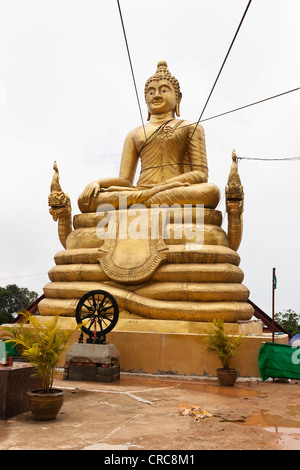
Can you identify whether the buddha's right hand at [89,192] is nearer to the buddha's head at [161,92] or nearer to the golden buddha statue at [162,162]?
the golden buddha statue at [162,162]

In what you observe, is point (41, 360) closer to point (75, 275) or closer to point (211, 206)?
point (75, 275)

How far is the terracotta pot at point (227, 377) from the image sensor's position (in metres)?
7.66

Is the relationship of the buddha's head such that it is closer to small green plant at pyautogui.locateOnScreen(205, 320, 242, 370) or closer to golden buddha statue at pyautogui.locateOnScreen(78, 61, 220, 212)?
golden buddha statue at pyautogui.locateOnScreen(78, 61, 220, 212)

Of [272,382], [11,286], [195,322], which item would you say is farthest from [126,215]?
[11,286]

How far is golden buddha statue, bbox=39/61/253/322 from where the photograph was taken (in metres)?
9.44

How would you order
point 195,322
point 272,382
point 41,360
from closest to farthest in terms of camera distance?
1. point 41,360
2. point 272,382
3. point 195,322

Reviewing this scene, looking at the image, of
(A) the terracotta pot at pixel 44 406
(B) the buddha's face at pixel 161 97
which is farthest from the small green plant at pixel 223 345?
(B) the buddha's face at pixel 161 97

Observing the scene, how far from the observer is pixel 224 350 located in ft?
25.8

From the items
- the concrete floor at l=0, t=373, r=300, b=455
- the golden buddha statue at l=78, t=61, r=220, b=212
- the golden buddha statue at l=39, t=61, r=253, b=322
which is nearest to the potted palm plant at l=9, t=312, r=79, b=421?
the concrete floor at l=0, t=373, r=300, b=455

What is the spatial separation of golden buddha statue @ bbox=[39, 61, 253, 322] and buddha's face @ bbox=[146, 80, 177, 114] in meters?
0.03

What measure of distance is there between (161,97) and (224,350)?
26.5 feet

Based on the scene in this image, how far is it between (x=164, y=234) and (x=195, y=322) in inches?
91.6

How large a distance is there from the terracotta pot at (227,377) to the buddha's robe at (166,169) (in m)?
4.49
